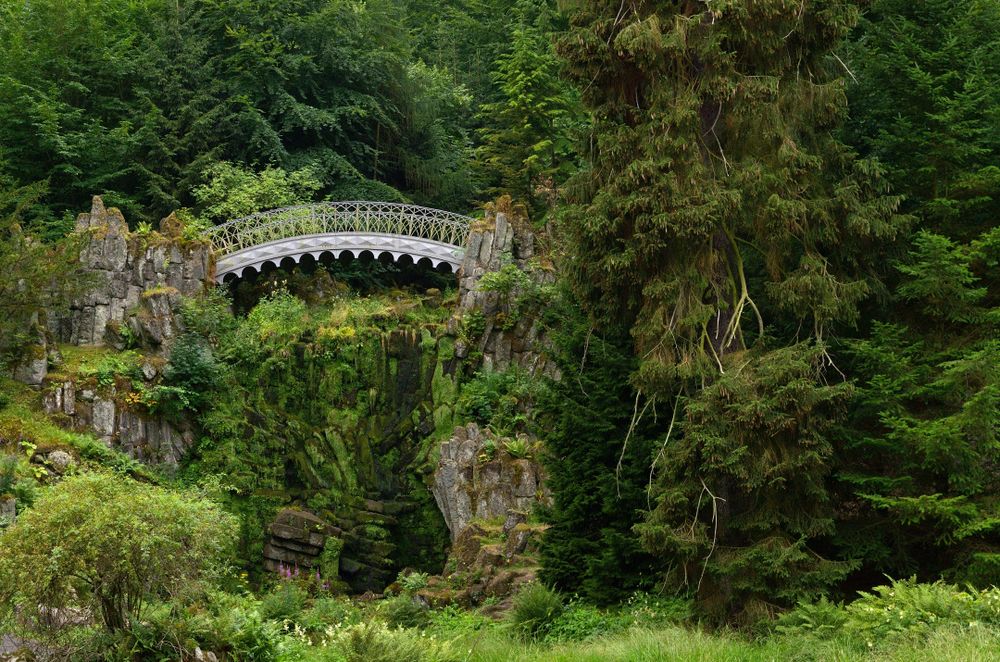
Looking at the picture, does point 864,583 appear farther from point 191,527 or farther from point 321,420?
point 321,420

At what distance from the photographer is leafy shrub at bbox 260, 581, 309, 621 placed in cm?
1557

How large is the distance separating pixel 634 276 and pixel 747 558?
146 inches

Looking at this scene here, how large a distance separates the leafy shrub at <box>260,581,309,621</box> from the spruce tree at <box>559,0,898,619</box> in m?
5.92

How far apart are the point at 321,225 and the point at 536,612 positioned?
1539 cm

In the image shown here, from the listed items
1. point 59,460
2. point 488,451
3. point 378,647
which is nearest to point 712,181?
point 378,647

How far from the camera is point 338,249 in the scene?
26.0 m

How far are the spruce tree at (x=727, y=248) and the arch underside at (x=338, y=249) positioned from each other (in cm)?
1207

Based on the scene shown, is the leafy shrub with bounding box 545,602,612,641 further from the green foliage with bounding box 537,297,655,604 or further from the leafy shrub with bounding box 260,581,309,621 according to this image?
the leafy shrub with bounding box 260,581,309,621

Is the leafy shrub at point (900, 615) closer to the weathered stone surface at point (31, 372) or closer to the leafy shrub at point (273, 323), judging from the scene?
the leafy shrub at point (273, 323)

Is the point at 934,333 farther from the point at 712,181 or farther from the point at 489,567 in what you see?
the point at 489,567

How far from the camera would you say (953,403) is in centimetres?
1272

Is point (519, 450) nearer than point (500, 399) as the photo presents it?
Yes

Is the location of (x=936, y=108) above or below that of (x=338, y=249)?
above

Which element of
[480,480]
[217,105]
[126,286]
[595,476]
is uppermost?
[217,105]
